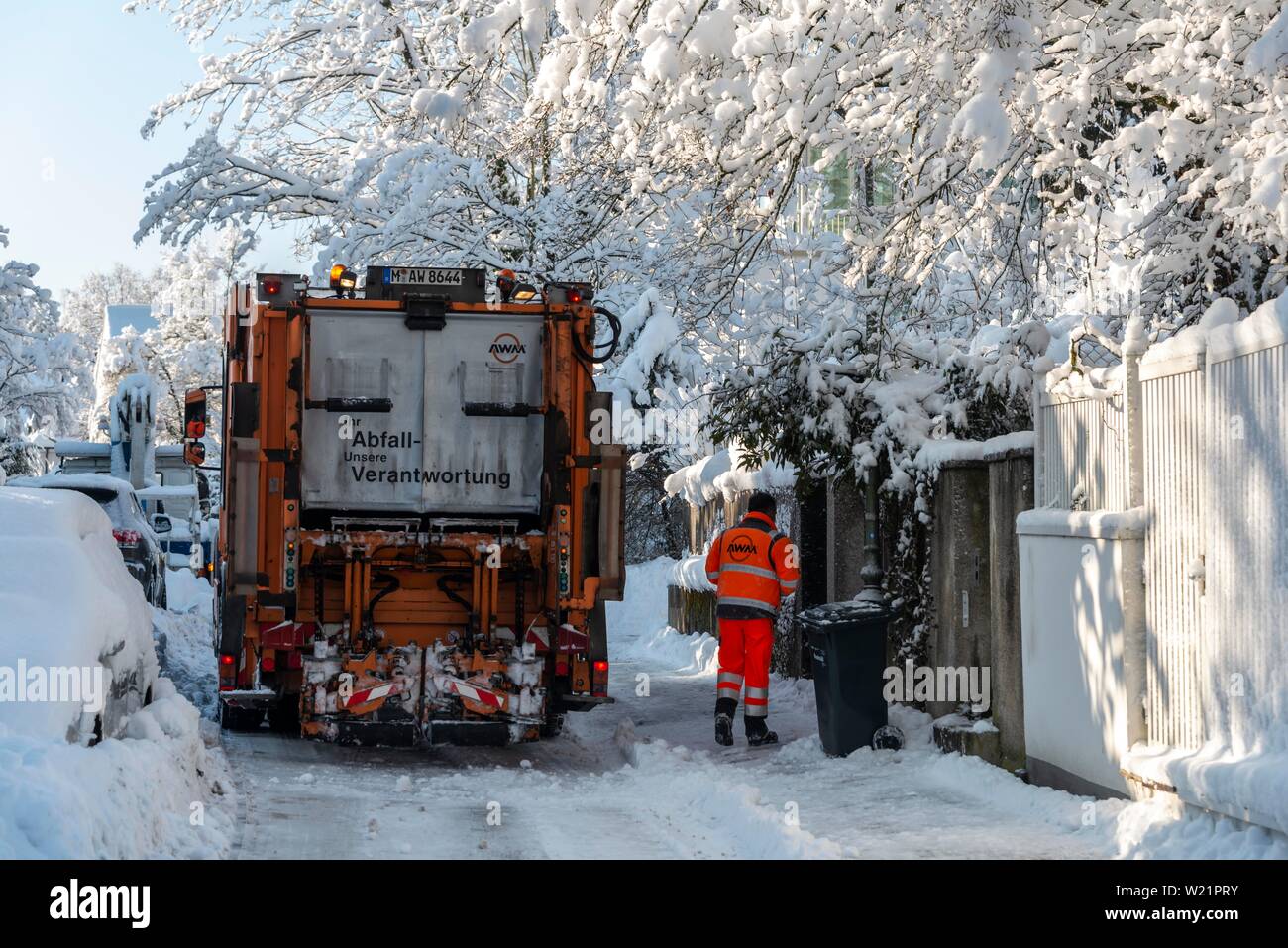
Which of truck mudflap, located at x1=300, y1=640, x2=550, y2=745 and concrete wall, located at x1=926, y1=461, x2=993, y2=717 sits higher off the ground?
concrete wall, located at x1=926, y1=461, x2=993, y2=717

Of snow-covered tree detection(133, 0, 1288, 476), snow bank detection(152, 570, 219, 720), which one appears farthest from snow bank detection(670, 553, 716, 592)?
snow bank detection(152, 570, 219, 720)

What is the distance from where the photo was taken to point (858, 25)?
26.4ft

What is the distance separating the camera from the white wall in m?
7.59

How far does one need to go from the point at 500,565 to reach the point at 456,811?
244cm

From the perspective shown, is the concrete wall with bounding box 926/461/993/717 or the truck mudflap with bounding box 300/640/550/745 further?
the concrete wall with bounding box 926/461/993/717

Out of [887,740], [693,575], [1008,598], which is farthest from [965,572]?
[693,575]

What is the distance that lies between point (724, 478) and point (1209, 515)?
11.5 meters

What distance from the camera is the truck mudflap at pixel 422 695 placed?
388 inches

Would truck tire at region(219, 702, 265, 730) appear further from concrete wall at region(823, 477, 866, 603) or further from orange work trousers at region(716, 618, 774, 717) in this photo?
concrete wall at region(823, 477, 866, 603)

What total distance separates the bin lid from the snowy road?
0.78m

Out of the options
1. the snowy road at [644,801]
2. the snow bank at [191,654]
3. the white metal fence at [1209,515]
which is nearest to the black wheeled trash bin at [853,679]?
the snowy road at [644,801]

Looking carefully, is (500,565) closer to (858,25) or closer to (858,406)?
(858,406)

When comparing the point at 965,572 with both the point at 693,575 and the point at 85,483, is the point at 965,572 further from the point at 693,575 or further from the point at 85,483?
the point at 693,575
